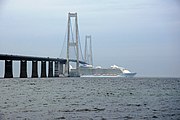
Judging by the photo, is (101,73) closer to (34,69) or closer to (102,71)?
(102,71)

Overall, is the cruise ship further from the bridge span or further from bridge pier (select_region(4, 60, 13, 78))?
bridge pier (select_region(4, 60, 13, 78))

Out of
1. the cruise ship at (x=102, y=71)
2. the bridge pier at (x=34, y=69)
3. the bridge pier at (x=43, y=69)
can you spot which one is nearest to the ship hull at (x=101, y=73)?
the cruise ship at (x=102, y=71)

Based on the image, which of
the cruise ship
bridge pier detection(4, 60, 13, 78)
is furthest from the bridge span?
the cruise ship

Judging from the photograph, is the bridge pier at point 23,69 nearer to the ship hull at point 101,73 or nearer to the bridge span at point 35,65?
the bridge span at point 35,65

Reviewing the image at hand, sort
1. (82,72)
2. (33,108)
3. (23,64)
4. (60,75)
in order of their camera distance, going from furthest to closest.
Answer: (82,72)
(60,75)
(23,64)
(33,108)

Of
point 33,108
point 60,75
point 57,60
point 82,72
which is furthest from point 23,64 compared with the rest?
point 33,108

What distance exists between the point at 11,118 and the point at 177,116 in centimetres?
866

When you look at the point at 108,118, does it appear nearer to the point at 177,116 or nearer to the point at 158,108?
the point at 177,116

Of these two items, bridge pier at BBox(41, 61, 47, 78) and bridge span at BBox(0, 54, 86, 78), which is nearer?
bridge span at BBox(0, 54, 86, 78)

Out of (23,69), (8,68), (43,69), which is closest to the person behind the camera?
(8,68)

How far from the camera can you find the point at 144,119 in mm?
22250

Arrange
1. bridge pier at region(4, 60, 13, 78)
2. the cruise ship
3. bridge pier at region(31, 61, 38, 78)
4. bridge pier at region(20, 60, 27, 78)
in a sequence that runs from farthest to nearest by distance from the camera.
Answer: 1. the cruise ship
2. bridge pier at region(31, 61, 38, 78)
3. bridge pier at region(20, 60, 27, 78)
4. bridge pier at region(4, 60, 13, 78)

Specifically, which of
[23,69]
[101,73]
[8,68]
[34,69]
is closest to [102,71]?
[101,73]

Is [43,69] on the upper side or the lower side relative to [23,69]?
upper
